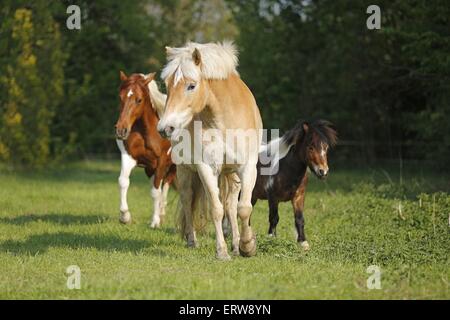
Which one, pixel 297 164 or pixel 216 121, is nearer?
pixel 216 121

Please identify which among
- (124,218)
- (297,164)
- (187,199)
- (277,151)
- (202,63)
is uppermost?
(202,63)

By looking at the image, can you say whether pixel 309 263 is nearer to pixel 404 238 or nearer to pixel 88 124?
pixel 404 238

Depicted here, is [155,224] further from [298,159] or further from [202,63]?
[202,63]

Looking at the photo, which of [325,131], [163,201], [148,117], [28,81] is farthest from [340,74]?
[325,131]

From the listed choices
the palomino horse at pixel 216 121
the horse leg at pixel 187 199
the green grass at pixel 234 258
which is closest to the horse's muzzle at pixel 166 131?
the palomino horse at pixel 216 121

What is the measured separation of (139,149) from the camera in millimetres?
11867

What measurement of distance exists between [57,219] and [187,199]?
343 cm

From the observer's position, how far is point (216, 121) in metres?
7.92

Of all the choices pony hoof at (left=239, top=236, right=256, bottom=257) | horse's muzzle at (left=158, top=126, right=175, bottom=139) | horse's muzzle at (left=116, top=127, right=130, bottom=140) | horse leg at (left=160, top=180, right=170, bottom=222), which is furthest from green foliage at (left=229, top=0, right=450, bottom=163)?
horse's muzzle at (left=158, top=126, right=175, bottom=139)

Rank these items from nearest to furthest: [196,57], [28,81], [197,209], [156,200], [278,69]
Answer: [196,57]
[197,209]
[156,200]
[28,81]
[278,69]

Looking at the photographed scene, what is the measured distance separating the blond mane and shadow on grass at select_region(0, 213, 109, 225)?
445 cm

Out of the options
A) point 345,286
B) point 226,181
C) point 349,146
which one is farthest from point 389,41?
point 345,286

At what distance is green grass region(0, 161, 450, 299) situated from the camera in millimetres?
6105
